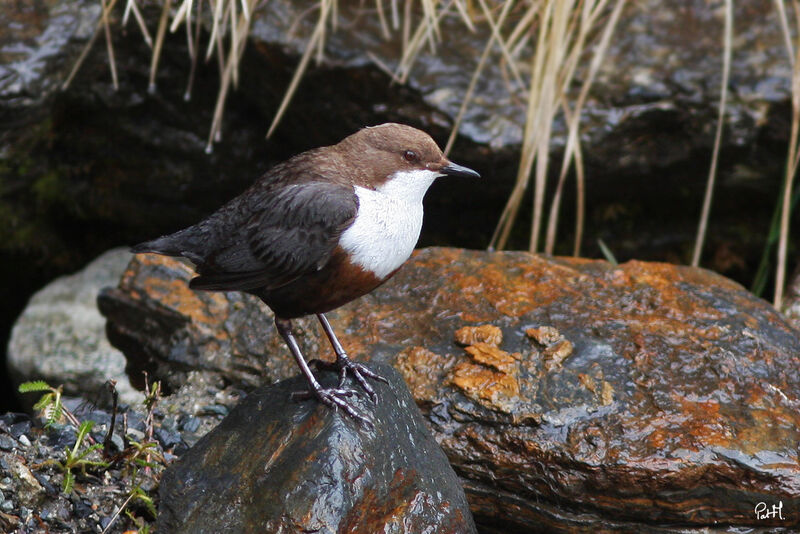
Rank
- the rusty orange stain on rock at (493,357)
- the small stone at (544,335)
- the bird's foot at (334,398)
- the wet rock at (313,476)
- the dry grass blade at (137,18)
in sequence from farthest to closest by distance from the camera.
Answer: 1. the dry grass blade at (137,18)
2. the small stone at (544,335)
3. the rusty orange stain on rock at (493,357)
4. the bird's foot at (334,398)
5. the wet rock at (313,476)

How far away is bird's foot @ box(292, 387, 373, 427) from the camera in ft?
8.58

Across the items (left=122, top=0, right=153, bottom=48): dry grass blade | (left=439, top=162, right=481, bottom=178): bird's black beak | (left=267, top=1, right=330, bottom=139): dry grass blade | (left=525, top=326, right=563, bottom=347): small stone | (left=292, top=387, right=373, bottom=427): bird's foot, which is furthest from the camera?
(left=267, top=1, right=330, bottom=139): dry grass blade

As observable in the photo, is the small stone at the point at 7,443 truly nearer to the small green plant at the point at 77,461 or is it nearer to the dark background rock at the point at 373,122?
the small green plant at the point at 77,461

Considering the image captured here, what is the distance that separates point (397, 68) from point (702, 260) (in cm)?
213

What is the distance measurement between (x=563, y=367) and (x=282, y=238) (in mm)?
1149

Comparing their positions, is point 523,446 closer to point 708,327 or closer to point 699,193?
point 708,327

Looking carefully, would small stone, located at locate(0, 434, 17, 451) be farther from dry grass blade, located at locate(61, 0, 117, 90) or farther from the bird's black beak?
dry grass blade, located at locate(61, 0, 117, 90)

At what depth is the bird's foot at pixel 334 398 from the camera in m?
2.62

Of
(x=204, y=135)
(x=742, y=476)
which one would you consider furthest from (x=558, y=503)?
(x=204, y=135)

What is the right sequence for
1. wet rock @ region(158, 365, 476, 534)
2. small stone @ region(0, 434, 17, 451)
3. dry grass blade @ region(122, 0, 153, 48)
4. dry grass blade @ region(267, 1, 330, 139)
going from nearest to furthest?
wet rock @ region(158, 365, 476, 534), small stone @ region(0, 434, 17, 451), dry grass blade @ region(122, 0, 153, 48), dry grass blade @ region(267, 1, 330, 139)

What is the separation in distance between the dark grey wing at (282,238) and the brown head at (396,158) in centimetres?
12

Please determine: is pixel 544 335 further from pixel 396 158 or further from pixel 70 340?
pixel 70 340

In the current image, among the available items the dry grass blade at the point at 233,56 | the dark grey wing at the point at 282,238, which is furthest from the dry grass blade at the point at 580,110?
the dark grey wing at the point at 282,238

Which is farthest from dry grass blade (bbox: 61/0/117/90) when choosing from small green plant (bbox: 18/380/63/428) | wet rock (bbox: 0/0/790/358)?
small green plant (bbox: 18/380/63/428)
